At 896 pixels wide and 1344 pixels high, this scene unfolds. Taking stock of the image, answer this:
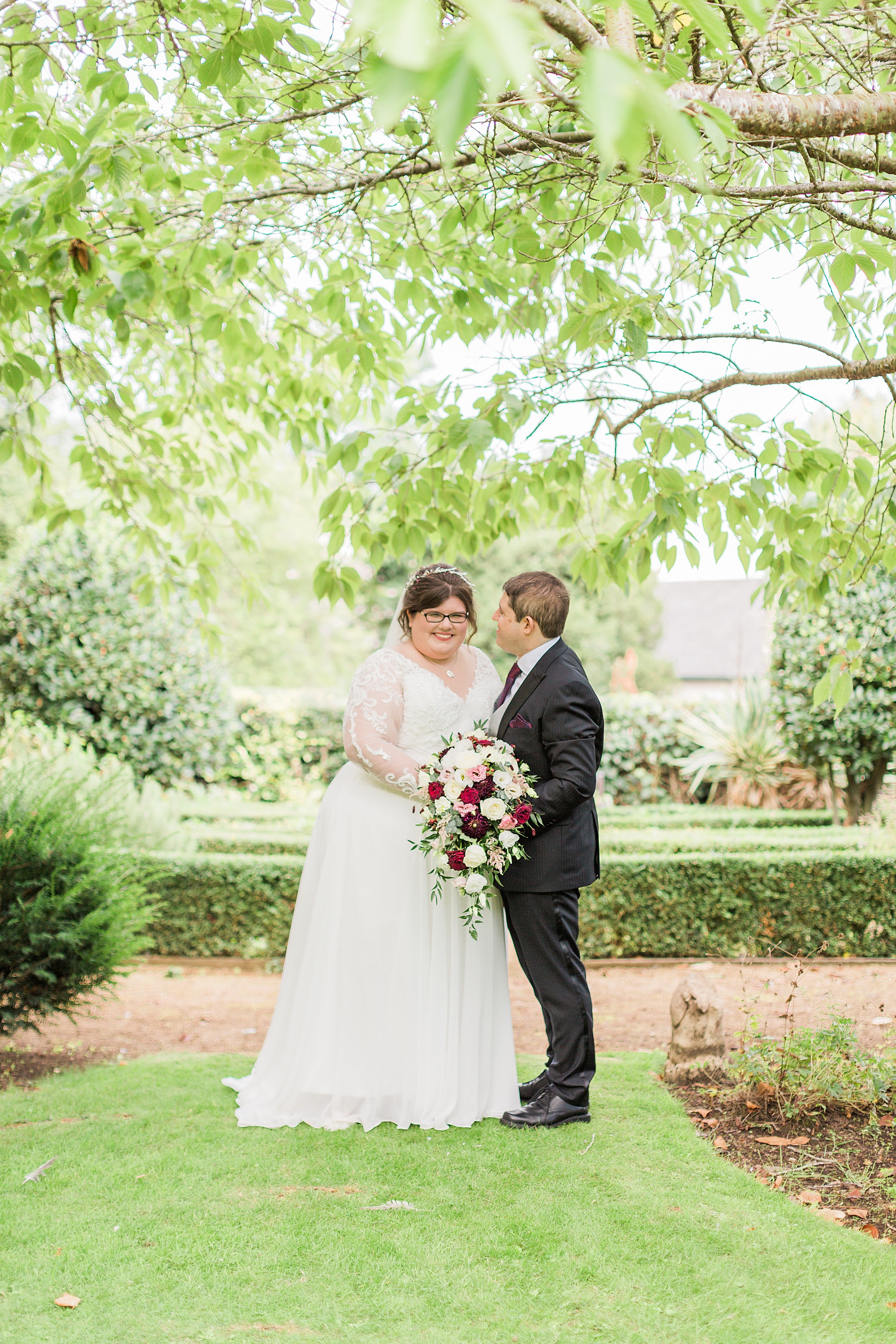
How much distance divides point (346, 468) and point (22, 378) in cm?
140

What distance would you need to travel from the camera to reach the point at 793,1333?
2.67m

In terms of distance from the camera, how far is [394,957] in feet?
13.9

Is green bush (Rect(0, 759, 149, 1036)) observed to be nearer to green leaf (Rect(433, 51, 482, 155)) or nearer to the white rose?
the white rose

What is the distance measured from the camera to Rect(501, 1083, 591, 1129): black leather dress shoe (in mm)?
4133

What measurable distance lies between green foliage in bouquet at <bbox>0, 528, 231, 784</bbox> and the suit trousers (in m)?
7.99

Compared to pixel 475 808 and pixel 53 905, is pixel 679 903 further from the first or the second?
pixel 53 905

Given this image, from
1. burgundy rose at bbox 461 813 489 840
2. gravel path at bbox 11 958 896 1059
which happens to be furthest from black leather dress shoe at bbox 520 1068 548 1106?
burgundy rose at bbox 461 813 489 840

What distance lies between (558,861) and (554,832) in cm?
12

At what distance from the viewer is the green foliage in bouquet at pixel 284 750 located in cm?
1448

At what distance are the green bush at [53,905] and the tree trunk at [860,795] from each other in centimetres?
818

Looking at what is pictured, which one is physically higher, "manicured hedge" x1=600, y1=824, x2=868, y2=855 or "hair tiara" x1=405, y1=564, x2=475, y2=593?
"hair tiara" x1=405, y1=564, x2=475, y2=593

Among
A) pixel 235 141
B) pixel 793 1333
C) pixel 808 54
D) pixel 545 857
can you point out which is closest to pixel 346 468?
pixel 235 141

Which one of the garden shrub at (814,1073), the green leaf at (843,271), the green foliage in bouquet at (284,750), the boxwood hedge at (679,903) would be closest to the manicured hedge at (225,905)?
the boxwood hedge at (679,903)

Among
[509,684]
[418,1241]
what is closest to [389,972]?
[418,1241]
